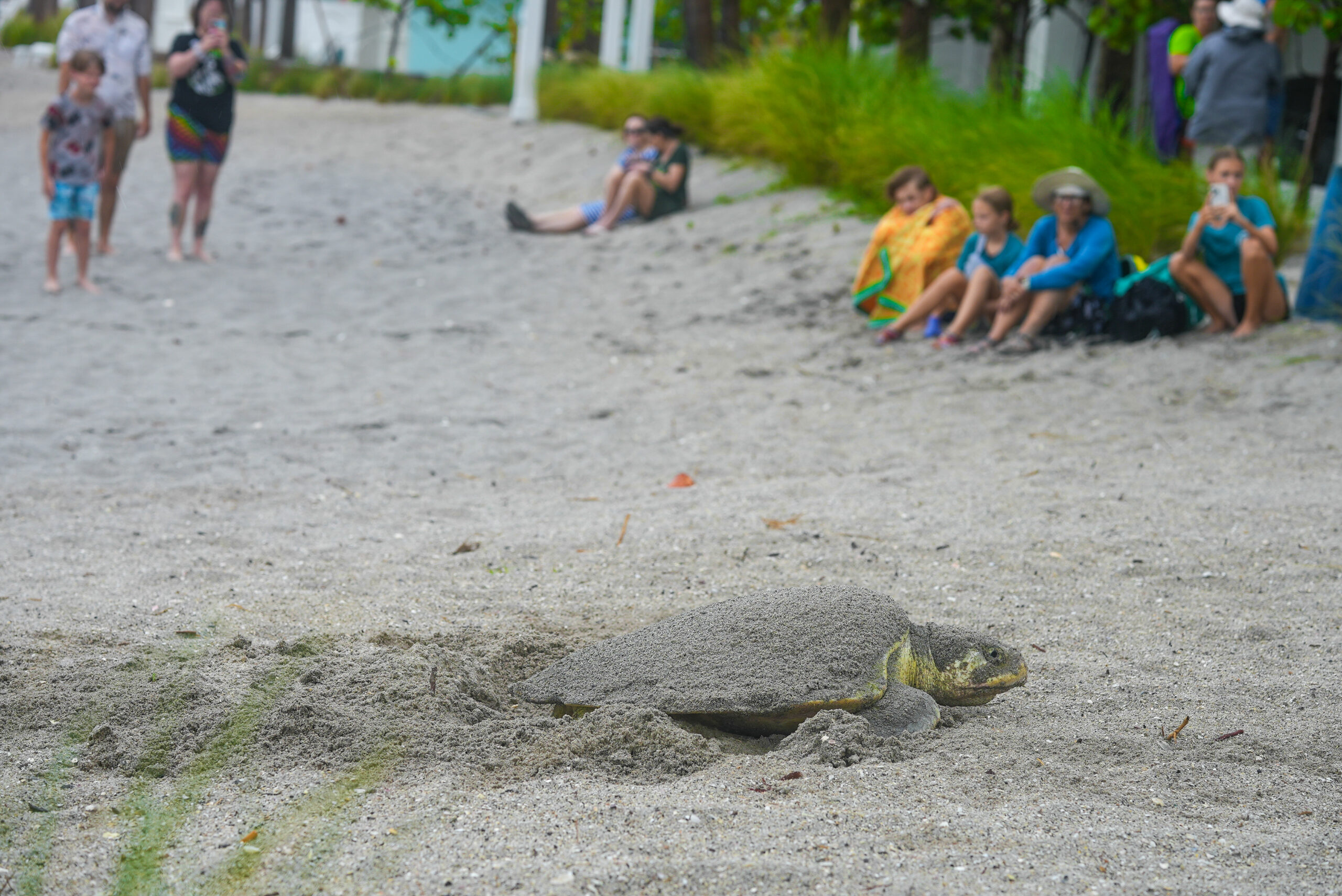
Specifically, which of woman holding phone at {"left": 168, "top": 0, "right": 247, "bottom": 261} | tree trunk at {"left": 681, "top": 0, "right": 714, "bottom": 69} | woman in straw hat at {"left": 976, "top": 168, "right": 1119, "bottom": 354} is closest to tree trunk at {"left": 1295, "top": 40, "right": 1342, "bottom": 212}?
woman in straw hat at {"left": 976, "top": 168, "right": 1119, "bottom": 354}

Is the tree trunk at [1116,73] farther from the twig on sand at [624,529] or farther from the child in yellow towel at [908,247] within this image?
the twig on sand at [624,529]

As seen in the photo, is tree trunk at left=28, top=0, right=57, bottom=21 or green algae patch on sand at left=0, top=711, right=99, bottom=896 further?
tree trunk at left=28, top=0, right=57, bottom=21

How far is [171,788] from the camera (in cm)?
191

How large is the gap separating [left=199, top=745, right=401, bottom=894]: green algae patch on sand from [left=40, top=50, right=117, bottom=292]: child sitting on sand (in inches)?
207

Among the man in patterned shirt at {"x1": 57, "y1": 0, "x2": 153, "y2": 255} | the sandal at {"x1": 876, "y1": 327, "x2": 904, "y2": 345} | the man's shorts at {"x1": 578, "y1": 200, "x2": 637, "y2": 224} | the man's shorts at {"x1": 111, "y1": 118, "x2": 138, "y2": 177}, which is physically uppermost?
the man in patterned shirt at {"x1": 57, "y1": 0, "x2": 153, "y2": 255}

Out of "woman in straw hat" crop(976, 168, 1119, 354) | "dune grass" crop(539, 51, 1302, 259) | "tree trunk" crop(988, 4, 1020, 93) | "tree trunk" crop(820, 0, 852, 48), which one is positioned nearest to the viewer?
"woman in straw hat" crop(976, 168, 1119, 354)

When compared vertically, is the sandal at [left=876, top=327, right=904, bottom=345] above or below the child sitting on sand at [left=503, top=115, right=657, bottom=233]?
below

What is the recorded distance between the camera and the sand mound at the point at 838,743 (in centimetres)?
205

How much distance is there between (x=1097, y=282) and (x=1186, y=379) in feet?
2.58

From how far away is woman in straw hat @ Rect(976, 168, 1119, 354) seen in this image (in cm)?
534

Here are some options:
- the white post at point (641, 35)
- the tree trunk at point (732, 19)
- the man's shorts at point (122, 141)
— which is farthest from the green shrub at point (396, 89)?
the man's shorts at point (122, 141)

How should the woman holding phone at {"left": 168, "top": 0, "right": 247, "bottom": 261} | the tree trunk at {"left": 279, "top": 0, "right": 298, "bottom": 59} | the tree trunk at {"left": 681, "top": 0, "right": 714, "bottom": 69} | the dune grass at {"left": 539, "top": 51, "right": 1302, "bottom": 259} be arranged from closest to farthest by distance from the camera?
1. the dune grass at {"left": 539, "top": 51, "right": 1302, "bottom": 259}
2. the woman holding phone at {"left": 168, "top": 0, "right": 247, "bottom": 261}
3. the tree trunk at {"left": 681, "top": 0, "right": 714, "bottom": 69}
4. the tree trunk at {"left": 279, "top": 0, "right": 298, "bottom": 59}

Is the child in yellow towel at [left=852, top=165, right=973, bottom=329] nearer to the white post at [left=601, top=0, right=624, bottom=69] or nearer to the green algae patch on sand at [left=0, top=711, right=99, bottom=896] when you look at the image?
the green algae patch on sand at [left=0, top=711, right=99, bottom=896]

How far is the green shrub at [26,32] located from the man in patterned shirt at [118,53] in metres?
15.7
